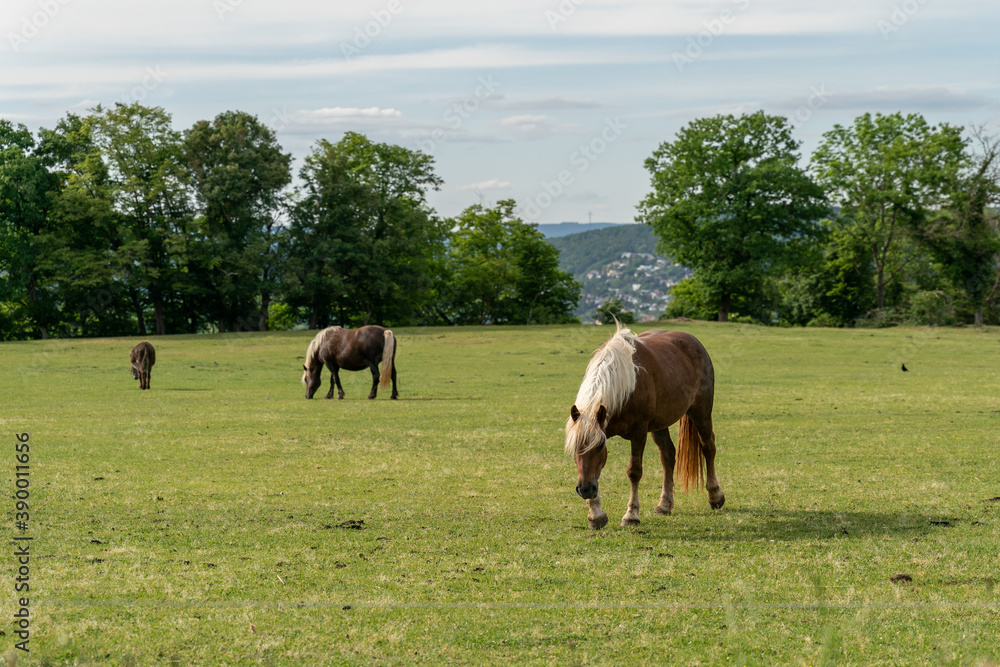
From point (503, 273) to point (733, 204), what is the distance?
20.2m

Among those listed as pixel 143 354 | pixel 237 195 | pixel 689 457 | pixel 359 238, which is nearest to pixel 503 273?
pixel 359 238

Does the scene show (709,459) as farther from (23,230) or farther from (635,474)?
(23,230)

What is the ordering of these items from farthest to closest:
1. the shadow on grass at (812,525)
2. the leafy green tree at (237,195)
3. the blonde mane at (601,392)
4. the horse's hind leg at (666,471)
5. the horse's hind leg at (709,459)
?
the leafy green tree at (237,195), the horse's hind leg at (709,459), the horse's hind leg at (666,471), the shadow on grass at (812,525), the blonde mane at (601,392)

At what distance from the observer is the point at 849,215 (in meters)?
61.4

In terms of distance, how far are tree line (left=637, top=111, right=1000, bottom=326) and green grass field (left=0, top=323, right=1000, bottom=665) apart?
3794 centimetres

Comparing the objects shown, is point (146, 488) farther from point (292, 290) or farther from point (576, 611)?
point (292, 290)

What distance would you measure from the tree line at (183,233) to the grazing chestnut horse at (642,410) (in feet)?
150

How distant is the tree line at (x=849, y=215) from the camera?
55969 mm

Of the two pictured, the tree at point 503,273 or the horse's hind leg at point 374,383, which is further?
the tree at point 503,273

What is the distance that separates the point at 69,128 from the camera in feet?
185

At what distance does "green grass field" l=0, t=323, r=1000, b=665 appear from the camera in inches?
221

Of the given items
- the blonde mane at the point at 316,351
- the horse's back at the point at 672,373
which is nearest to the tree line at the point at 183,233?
the blonde mane at the point at 316,351

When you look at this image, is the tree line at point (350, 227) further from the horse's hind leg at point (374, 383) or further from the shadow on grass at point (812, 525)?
the shadow on grass at point (812, 525)

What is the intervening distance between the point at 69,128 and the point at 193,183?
9.54 m
